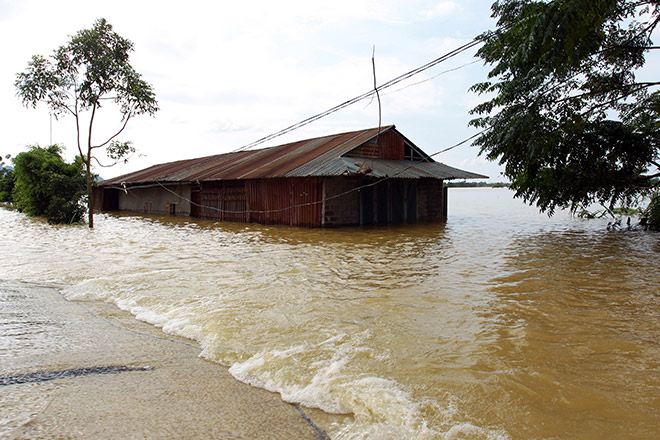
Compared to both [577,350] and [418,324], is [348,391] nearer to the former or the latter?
[418,324]

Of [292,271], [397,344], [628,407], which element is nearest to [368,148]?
[292,271]

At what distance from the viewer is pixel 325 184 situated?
52.9ft

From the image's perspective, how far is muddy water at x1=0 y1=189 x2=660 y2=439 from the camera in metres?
3.10

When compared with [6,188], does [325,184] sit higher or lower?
lower

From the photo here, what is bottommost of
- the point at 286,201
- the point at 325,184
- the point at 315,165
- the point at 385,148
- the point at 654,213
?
the point at 654,213

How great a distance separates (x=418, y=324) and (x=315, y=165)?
1188 centimetres

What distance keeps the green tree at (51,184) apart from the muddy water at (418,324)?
11927 millimetres

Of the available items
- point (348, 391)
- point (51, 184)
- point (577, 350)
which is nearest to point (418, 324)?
point (577, 350)

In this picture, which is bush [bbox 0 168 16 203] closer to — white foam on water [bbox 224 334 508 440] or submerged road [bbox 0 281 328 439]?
submerged road [bbox 0 281 328 439]

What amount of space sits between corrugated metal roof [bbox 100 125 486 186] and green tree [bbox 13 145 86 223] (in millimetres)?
4132

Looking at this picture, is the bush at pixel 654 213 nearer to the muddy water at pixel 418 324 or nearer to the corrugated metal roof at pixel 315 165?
the muddy water at pixel 418 324

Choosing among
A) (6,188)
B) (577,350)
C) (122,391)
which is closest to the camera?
(122,391)

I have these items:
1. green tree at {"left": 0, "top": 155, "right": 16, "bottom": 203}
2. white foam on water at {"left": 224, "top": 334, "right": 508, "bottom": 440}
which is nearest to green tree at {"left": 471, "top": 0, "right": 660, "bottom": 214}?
white foam on water at {"left": 224, "top": 334, "right": 508, "bottom": 440}

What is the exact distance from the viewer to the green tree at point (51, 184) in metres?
21.4
